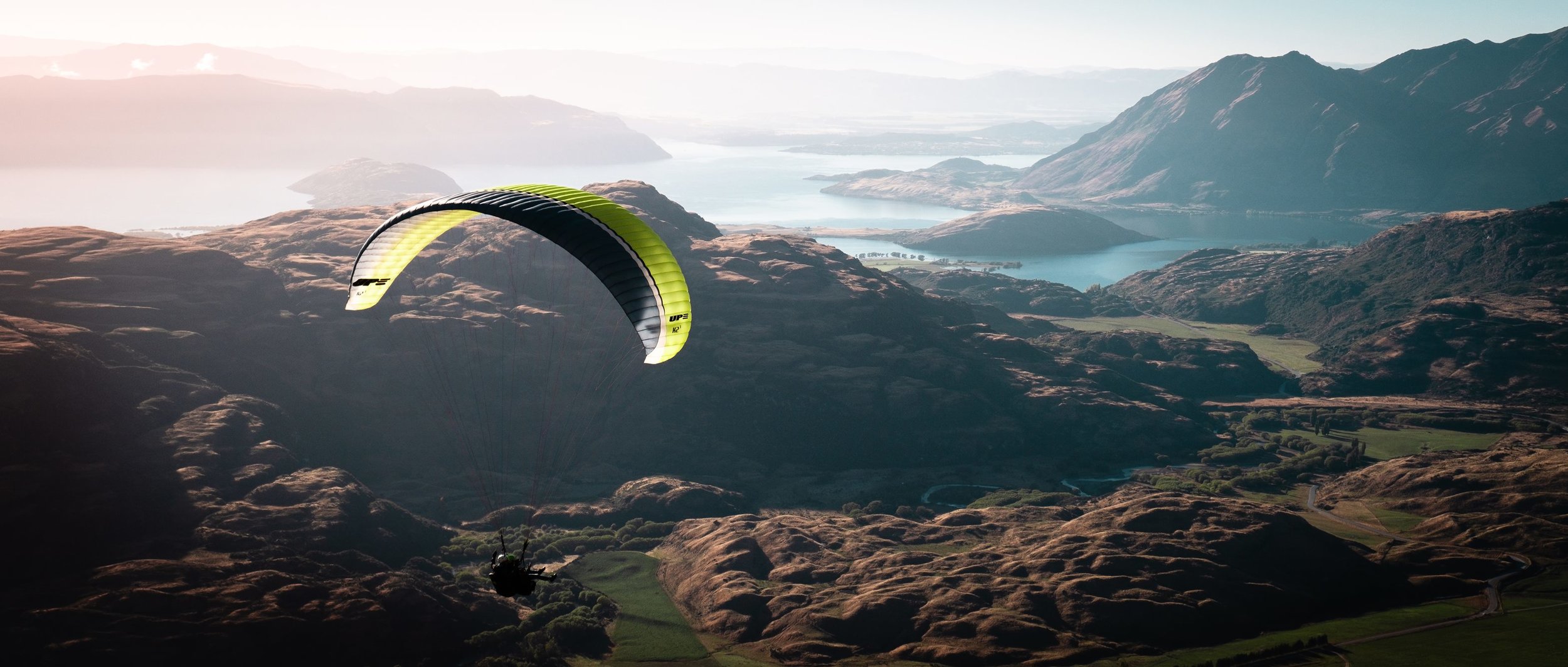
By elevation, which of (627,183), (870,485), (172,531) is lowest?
(870,485)

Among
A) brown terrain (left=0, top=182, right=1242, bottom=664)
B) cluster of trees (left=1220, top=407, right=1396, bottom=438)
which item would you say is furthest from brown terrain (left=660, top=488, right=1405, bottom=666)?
cluster of trees (left=1220, top=407, right=1396, bottom=438)

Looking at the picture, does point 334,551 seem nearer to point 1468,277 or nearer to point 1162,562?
point 1162,562

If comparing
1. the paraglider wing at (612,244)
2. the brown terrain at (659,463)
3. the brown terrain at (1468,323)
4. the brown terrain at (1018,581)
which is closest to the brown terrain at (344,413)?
the brown terrain at (659,463)

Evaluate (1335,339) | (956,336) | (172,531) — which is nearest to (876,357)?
(956,336)

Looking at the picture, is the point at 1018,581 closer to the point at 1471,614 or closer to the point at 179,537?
the point at 1471,614

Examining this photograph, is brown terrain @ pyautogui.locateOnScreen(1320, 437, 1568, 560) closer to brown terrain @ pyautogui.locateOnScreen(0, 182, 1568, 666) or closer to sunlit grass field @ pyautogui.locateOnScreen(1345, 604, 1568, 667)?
brown terrain @ pyautogui.locateOnScreen(0, 182, 1568, 666)

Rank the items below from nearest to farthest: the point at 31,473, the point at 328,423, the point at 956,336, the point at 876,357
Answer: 1. the point at 31,473
2. the point at 328,423
3. the point at 876,357
4. the point at 956,336

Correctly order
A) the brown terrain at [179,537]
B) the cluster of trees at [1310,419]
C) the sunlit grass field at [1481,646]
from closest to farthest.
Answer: the brown terrain at [179,537] → the sunlit grass field at [1481,646] → the cluster of trees at [1310,419]

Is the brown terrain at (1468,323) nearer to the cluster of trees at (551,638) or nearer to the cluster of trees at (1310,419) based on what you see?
the cluster of trees at (1310,419)
